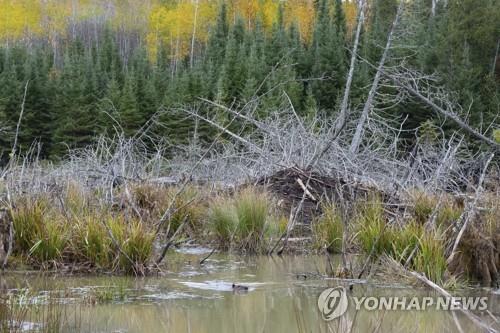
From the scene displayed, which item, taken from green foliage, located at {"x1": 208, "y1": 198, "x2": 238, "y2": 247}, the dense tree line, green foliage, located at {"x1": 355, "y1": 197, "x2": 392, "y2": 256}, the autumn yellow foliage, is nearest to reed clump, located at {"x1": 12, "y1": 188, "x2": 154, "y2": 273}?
green foliage, located at {"x1": 208, "y1": 198, "x2": 238, "y2": 247}

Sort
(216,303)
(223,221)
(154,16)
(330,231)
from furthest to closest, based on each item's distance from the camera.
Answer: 1. (154,16)
2. (223,221)
3. (330,231)
4. (216,303)

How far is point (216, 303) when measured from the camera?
555cm

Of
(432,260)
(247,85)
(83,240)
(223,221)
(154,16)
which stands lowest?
(247,85)

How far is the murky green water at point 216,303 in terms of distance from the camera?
15.7 ft

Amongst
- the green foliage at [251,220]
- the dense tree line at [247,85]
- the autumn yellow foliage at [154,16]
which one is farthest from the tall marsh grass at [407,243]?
the autumn yellow foliage at [154,16]

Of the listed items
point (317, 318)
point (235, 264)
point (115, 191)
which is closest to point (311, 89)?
point (115, 191)

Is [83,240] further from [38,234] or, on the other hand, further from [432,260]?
[432,260]

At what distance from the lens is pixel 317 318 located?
496cm

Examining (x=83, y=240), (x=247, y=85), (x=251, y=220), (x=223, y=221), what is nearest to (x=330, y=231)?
(x=251, y=220)

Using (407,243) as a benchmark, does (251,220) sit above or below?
below

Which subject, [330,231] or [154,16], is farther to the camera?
[154,16]

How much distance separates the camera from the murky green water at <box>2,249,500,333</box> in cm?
480

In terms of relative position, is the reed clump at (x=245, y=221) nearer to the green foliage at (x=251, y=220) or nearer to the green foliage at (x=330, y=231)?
the green foliage at (x=251, y=220)

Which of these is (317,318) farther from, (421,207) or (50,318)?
(421,207)
